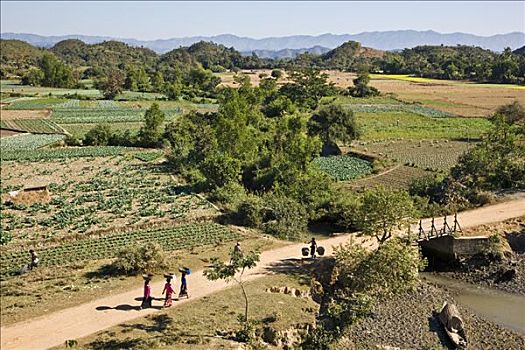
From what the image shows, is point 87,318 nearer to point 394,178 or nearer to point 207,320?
point 207,320

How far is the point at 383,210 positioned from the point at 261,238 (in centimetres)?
753

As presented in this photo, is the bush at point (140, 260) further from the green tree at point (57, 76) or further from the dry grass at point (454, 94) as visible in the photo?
the green tree at point (57, 76)

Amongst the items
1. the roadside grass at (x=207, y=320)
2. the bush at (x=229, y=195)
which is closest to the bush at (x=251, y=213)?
the bush at (x=229, y=195)

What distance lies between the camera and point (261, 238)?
100 ft

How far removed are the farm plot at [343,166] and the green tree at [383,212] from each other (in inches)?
833

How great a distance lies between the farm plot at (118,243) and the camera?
26875 millimetres

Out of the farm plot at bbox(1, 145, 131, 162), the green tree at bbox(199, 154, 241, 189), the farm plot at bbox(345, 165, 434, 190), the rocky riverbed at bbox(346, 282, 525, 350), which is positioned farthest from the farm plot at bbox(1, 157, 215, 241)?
the farm plot at bbox(345, 165, 434, 190)

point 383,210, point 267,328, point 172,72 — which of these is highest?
point 172,72

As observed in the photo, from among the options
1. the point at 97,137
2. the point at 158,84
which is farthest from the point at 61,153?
the point at 158,84

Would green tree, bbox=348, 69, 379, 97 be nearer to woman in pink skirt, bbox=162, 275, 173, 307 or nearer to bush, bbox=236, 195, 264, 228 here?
bush, bbox=236, 195, 264, 228

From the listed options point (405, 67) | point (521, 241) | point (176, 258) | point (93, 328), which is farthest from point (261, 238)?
point (405, 67)

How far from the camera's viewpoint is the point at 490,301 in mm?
26188

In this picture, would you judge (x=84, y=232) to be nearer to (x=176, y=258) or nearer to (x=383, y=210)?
(x=176, y=258)

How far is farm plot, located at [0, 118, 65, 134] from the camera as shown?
238 ft
